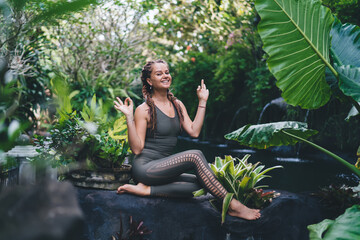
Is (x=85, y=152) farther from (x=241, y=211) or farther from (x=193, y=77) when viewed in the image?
(x=193, y=77)

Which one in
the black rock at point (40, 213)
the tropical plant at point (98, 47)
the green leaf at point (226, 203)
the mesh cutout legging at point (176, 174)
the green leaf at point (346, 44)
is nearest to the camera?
the black rock at point (40, 213)

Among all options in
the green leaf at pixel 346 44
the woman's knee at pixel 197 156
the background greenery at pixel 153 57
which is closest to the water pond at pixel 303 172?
the background greenery at pixel 153 57

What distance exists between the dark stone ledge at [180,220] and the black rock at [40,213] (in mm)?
2229

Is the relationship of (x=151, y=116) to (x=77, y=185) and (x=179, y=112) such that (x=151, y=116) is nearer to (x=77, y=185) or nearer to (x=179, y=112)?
(x=179, y=112)

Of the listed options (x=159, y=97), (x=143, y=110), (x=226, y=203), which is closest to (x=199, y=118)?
(x=159, y=97)

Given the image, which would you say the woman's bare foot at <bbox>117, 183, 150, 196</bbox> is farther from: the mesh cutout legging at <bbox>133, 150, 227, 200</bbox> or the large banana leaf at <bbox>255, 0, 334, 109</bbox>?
the large banana leaf at <bbox>255, 0, 334, 109</bbox>

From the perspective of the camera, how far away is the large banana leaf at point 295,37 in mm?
2674

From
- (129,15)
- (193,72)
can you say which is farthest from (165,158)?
(193,72)

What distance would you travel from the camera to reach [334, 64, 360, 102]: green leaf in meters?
2.43

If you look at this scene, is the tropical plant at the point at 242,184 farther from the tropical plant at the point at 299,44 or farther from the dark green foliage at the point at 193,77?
the dark green foliage at the point at 193,77

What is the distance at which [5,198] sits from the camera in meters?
0.51

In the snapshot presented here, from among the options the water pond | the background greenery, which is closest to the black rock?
the water pond

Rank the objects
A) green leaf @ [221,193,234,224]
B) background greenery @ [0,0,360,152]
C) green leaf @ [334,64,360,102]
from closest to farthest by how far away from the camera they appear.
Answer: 1. green leaf @ [334,64,360,102]
2. green leaf @ [221,193,234,224]
3. background greenery @ [0,0,360,152]

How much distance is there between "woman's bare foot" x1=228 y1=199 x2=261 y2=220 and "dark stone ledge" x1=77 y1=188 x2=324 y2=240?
40 millimetres
